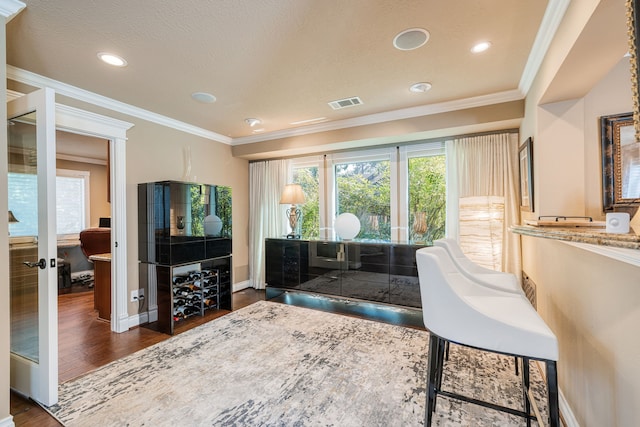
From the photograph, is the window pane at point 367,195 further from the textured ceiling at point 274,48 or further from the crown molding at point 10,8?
the crown molding at point 10,8

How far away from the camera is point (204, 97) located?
307 centimetres

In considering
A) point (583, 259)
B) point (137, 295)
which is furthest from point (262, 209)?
point (583, 259)

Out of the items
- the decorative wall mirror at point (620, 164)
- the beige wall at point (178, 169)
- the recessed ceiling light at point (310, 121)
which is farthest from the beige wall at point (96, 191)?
the decorative wall mirror at point (620, 164)

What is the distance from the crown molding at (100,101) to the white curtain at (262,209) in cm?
98

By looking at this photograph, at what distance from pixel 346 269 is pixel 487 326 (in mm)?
2556

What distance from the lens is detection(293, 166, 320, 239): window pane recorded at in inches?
185

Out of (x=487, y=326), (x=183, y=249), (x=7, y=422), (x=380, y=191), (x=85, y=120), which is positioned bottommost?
(x=7, y=422)

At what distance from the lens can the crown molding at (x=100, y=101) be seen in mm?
2496

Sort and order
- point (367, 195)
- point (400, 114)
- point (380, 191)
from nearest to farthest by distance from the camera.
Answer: point (400, 114), point (380, 191), point (367, 195)

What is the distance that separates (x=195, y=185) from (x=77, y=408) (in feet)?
7.82

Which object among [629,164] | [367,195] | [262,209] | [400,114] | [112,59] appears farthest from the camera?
[262,209]

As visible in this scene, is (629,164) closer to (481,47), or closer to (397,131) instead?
(481,47)

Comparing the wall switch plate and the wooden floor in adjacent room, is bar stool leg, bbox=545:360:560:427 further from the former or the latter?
the wall switch plate

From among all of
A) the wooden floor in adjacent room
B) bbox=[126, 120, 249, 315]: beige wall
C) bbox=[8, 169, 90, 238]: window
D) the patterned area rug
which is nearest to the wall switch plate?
bbox=[126, 120, 249, 315]: beige wall
